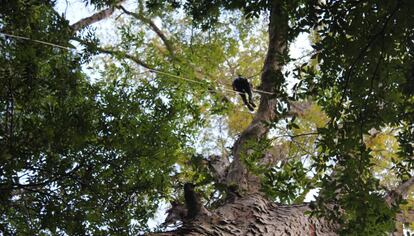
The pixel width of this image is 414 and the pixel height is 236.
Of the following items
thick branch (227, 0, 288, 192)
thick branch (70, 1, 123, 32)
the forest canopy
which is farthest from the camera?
thick branch (70, 1, 123, 32)

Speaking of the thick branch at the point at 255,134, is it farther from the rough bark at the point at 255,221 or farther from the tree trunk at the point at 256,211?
the rough bark at the point at 255,221

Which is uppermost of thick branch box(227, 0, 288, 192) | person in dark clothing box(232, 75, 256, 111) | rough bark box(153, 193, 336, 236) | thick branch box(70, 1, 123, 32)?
thick branch box(70, 1, 123, 32)

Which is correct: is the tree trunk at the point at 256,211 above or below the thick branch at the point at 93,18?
below

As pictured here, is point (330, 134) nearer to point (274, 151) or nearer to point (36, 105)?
point (36, 105)

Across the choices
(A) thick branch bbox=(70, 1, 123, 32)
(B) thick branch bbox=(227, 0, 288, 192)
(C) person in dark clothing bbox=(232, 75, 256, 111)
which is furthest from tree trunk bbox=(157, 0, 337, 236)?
(A) thick branch bbox=(70, 1, 123, 32)

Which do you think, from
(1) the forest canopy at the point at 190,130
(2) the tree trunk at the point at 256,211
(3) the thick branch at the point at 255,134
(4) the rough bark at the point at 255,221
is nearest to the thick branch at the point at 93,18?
(1) the forest canopy at the point at 190,130

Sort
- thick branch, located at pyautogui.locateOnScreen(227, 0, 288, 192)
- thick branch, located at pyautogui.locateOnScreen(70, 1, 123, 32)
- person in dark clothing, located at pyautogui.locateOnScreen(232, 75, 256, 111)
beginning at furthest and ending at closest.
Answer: thick branch, located at pyautogui.locateOnScreen(70, 1, 123, 32) → person in dark clothing, located at pyautogui.locateOnScreen(232, 75, 256, 111) → thick branch, located at pyautogui.locateOnScreen(227, 0, 288, 192)

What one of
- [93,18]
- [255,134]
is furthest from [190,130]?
[93,18]

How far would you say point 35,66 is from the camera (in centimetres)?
302

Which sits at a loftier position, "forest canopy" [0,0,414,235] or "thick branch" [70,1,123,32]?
"thick branch" [70,1,123,32]

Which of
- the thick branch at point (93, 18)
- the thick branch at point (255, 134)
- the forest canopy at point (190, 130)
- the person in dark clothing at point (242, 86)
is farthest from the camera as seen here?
the thick branch at point (93, 18)

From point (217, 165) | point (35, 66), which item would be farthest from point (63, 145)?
point (217, 165)

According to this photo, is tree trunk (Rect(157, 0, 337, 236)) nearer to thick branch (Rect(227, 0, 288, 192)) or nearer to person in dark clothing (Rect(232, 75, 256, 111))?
thick branch (Rect(227, 0, 288, 192))

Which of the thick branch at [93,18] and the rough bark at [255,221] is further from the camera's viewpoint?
the thick branch at [93,18]
